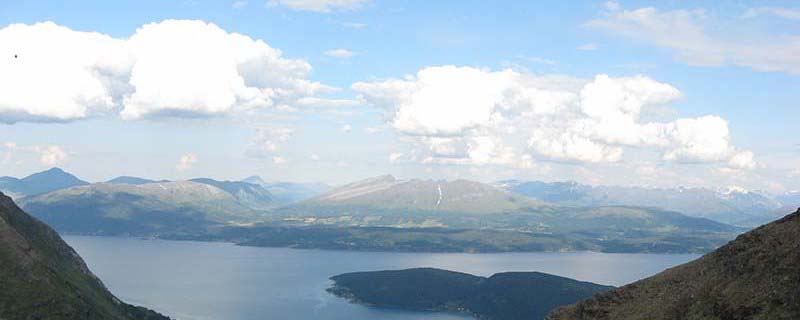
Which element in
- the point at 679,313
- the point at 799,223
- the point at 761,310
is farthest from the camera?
the point at 799,223

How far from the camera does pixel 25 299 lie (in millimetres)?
187250

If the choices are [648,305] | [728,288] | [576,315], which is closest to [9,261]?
[576,315]

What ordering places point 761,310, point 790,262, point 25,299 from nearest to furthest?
point 761,310 < point 790,262 < point 25,299

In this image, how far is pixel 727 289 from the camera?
96625mm

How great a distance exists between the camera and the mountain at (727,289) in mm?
86625

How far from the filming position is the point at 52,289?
647 feet

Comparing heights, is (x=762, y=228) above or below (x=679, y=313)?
above

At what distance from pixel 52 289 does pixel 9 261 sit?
49.2 feet

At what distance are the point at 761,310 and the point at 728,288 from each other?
12.4 m

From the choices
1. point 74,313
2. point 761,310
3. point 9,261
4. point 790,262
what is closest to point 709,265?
point 790,262

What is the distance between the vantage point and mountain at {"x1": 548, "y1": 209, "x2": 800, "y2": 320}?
86.6m

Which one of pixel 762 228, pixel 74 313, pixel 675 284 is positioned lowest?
pixel 74 313

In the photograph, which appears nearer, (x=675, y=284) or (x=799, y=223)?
(x=799, y=223)

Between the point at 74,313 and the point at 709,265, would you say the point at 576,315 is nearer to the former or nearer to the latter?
the point at 709,265
